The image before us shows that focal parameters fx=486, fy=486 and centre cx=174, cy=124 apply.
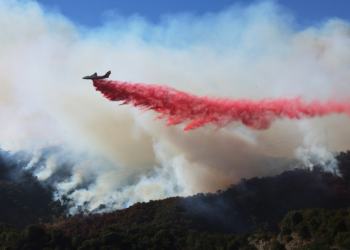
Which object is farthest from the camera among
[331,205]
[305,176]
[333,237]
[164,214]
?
[305,176]

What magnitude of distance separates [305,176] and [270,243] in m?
80.9

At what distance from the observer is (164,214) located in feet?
442

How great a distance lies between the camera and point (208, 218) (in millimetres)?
132500

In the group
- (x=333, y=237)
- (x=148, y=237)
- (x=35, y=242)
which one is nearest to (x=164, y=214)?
(x=148, y=237)

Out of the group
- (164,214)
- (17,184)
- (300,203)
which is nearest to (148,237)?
(164,214)

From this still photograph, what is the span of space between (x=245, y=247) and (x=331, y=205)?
2679 inches

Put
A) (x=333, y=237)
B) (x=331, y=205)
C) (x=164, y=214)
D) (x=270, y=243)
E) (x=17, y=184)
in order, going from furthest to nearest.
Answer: (x=17, y=184) < (x=331, y=205) < (x=164, y=214) < (x=270, y=243) < (x=333, y=237)

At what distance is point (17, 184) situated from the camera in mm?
179750

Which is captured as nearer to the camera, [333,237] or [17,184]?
[333,237]

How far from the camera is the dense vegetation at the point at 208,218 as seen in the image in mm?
79312

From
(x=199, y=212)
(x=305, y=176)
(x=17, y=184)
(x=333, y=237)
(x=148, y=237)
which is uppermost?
(x=17, y=184)

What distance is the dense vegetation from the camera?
3123 inches

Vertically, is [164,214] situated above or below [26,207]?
below

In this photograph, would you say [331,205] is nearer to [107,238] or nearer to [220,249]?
[220,249]
